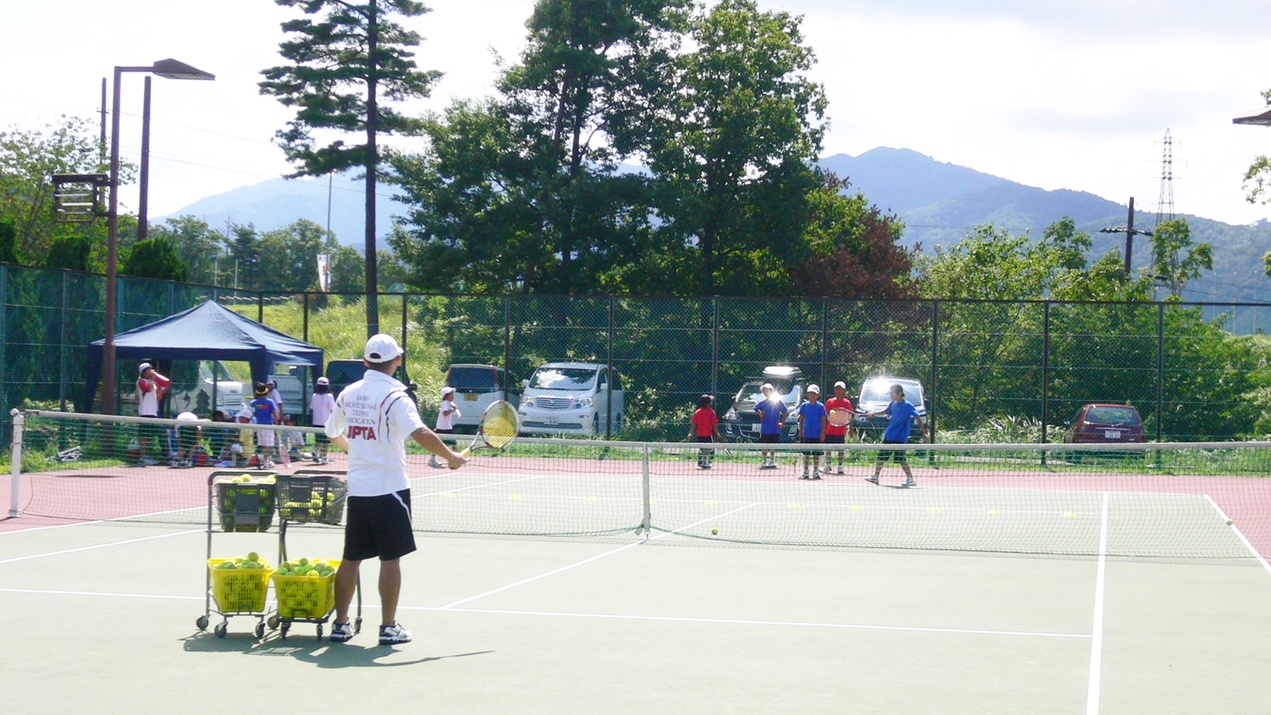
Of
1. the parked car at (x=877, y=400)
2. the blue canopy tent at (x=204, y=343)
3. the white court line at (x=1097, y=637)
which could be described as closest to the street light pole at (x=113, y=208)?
the blue canopy tent at (x=204, y=343)

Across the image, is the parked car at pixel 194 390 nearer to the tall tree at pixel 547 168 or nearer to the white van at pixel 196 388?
the white van at pixel 196 388

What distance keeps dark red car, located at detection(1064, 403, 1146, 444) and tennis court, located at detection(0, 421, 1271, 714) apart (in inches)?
271

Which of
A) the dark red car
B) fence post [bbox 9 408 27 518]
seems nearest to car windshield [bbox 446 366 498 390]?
the dark red car

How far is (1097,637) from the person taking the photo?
7.81 metres

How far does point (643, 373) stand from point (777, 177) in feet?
43.7

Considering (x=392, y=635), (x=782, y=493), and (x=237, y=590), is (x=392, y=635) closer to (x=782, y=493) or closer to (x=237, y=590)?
(x=237, y=590)

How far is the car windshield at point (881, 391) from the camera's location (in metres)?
25.1

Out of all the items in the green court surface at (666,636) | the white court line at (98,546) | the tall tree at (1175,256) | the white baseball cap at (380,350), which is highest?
the tall tree at (1175,256)

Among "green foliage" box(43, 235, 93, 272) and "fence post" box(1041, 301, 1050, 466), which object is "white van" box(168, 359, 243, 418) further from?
"fence post" box(1041, 301, 1050, 466)

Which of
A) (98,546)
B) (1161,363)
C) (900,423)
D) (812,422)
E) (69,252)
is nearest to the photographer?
(98,546)

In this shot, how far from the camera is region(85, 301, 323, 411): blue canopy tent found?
71.6 ft

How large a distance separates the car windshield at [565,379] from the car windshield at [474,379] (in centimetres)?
107

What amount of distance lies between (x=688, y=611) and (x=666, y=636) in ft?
3.02

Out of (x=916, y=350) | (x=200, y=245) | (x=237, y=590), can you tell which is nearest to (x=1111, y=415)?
(x=916, y=350)
